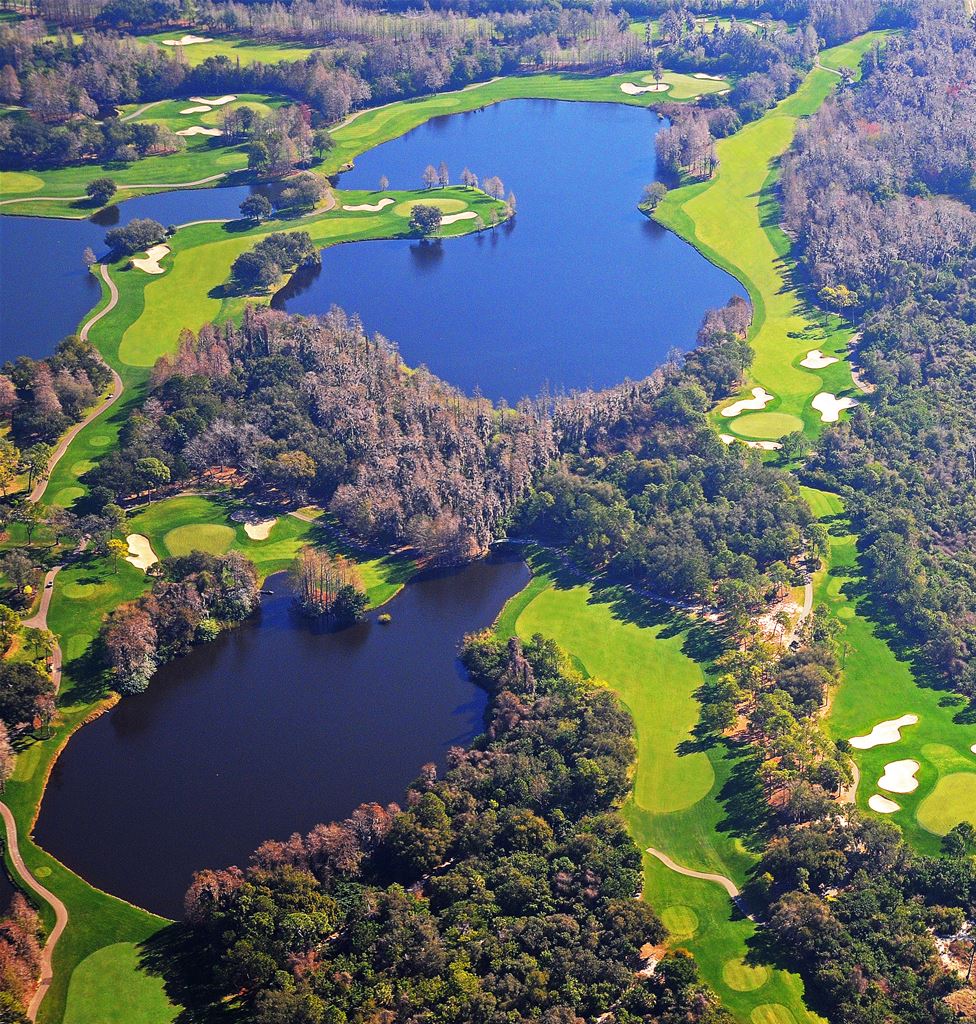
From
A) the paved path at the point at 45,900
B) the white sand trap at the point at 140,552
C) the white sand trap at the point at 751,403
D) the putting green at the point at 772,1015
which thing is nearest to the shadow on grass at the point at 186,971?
the paved path at the point at 45,900

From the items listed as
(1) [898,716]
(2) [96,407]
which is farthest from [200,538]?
(1) [898,716]

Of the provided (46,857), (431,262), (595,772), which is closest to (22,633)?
(46,857)

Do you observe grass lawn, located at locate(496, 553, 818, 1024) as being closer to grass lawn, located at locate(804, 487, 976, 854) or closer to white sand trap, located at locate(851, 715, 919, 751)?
white sand trap, located at locate(851, 715, 919, 751)

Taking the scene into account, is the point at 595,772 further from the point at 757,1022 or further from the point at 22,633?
the point at 22,633

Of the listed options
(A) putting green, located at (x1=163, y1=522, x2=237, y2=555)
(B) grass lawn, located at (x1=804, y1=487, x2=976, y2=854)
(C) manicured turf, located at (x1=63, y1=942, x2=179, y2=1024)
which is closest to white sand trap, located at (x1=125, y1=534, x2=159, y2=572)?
(A) putting green, located at (x1=163, y1=522, x2=237, y2=555)

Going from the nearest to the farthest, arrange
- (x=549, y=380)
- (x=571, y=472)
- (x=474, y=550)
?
(x=474, y=550) → (x=571, y=472) → (x=549, y=380)

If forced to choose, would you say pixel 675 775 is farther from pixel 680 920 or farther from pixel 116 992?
pixel 116 992
